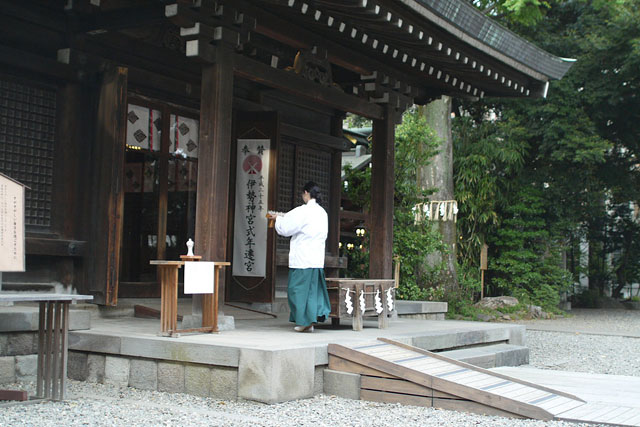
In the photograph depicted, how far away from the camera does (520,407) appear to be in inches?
198

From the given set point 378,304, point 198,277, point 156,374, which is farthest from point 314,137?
point 156,374

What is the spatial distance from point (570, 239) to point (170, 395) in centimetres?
1693

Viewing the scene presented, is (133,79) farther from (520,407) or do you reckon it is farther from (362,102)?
(520,407)

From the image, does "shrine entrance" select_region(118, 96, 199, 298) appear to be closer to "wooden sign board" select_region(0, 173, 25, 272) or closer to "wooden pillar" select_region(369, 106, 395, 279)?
"wooden pillar" select_region(369, 106, 395, 279)

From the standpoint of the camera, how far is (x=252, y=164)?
9.07 meters

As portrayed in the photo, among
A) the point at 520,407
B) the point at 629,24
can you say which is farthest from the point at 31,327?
the point at 629,24

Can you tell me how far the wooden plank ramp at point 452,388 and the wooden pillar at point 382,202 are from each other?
2819 mm

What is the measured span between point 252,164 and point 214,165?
105 inches

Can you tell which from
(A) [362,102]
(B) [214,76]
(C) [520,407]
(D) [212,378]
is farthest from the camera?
(A) [362,102]

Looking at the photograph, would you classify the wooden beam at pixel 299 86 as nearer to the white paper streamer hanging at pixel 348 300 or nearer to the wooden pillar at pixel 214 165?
the wooden pillar at pixel 214 165

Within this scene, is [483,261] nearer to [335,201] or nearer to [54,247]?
[335,201]

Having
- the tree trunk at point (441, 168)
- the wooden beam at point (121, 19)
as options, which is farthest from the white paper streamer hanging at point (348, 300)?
the tree trunk at point (441, 168)

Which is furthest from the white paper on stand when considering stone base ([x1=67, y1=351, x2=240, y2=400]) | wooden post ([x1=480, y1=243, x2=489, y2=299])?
wooden post ([x1=480, y1=243, x2=489, y2=299])

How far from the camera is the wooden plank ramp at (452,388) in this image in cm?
503
